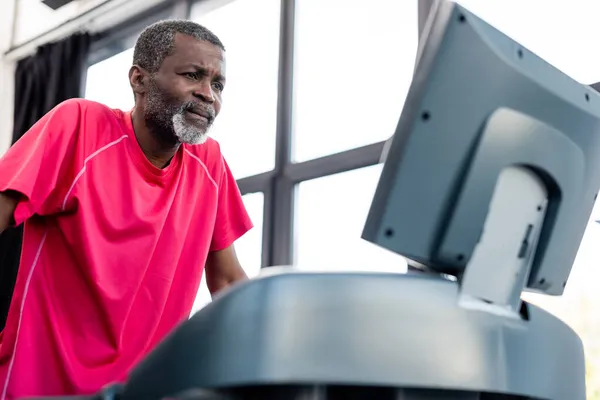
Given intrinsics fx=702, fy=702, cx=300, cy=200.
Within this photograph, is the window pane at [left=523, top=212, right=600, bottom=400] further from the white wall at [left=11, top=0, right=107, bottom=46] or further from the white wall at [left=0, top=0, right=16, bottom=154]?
the white wall at [left=0, top=0, right=16, bottom=154]

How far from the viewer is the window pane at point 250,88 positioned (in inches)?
113

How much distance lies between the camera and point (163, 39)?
5.07ft

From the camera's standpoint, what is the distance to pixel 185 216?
139 centimetres

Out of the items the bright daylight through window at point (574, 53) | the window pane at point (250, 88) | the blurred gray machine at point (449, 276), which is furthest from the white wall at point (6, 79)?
the blurred gray machine at point (449, 276)

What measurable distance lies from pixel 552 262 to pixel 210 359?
1.40 ft

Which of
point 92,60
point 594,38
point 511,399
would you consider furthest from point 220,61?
point 92,60

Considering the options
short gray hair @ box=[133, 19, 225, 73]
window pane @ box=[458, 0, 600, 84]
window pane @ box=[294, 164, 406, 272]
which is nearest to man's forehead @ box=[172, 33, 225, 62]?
short gray hair @ box=[133, 19, 225, 73]

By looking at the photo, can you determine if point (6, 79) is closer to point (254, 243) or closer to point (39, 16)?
point (39, 16)

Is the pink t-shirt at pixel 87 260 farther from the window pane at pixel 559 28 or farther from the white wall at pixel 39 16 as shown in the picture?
the white wall at pixel 39 16

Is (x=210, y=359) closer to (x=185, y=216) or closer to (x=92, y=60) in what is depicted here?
(x=185, y=216)

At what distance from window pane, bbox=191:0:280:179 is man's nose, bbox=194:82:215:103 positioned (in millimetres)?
1272

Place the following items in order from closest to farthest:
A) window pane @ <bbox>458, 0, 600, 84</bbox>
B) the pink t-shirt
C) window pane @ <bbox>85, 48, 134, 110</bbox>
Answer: the pink t-shirt, window pane @ <bbox>458, 0, 600, 84</bbox>, window pane @ <bbox>85, 48, 134, 110</bbox>

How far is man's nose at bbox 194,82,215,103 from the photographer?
1.49 m

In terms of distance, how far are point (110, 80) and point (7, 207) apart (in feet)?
8.67
